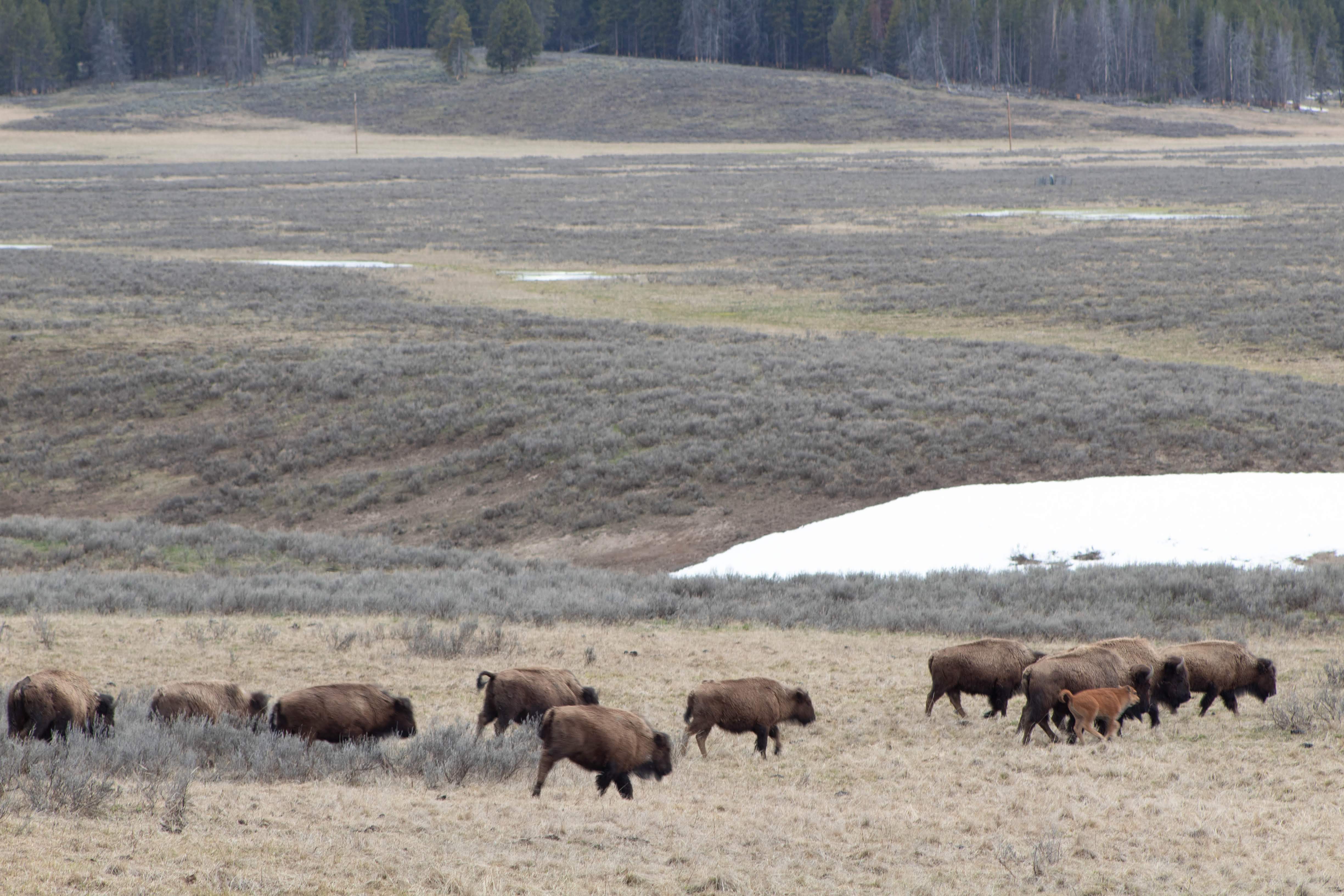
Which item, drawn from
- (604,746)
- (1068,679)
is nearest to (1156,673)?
(1068,679)

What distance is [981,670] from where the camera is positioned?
8.49 meters

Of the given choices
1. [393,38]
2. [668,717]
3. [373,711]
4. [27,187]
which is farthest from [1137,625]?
[393,38]

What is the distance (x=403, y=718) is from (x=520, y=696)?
74 cm

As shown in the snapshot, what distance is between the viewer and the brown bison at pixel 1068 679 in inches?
315

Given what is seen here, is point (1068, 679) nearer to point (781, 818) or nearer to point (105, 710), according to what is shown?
point (781, 818)

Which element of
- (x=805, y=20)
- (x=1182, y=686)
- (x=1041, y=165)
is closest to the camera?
(x=1182, y=686)

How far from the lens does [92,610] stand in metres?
11.8

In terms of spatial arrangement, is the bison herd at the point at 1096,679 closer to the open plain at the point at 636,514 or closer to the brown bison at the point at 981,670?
the brown bison at the point at 981,670

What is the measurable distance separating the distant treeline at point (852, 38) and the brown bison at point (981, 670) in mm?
139035

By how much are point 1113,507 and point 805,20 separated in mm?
143474

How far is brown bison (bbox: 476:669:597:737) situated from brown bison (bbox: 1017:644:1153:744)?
2821mm

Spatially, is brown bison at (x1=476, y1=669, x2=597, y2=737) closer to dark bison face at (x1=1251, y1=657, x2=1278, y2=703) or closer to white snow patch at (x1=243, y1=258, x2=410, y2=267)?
dark bison face at (x1=1251, y1=657, x2=1278, y2=703)

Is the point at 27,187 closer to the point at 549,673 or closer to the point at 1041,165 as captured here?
the point at 1041,165

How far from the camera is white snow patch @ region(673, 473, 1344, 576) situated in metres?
14.6
